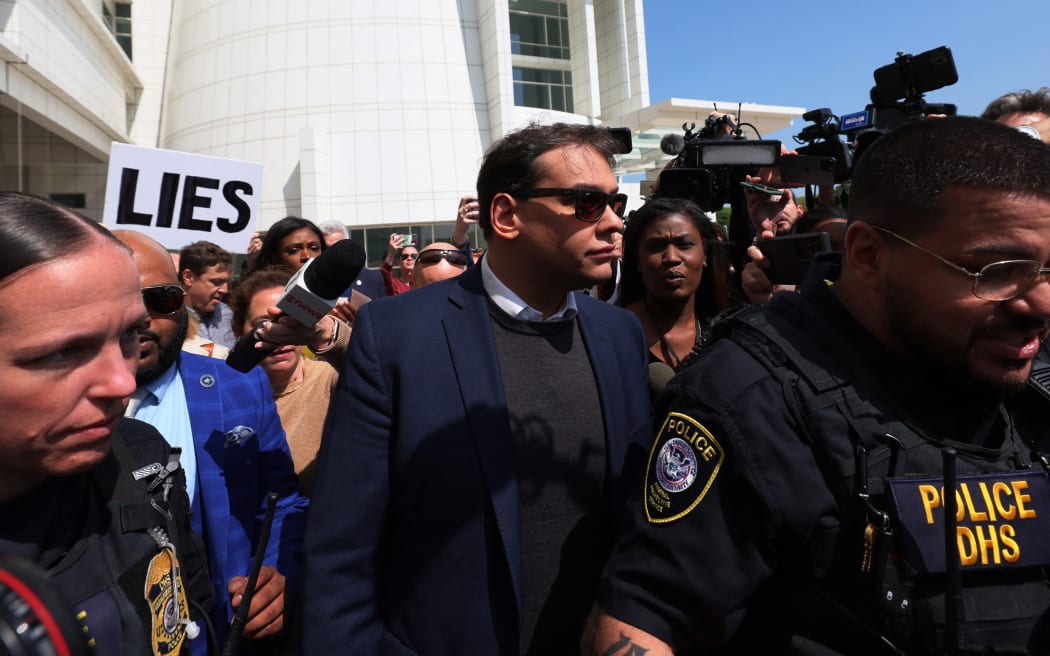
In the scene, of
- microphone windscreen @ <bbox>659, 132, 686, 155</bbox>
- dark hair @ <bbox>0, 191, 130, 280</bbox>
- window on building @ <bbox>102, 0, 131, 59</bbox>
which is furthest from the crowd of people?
window on building @ <bbox>102, 0, 131, 59</bbox>

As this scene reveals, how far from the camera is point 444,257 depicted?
14.0ft

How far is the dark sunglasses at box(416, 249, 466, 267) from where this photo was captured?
13.9 feet

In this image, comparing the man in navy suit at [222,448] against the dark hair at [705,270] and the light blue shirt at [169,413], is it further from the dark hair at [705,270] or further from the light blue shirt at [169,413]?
the dark hair at [705,270]

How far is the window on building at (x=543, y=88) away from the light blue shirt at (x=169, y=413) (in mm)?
25721

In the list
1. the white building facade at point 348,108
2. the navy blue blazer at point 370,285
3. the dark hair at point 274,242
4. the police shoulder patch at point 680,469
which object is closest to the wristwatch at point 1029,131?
the police shoulder patch at point 680,469

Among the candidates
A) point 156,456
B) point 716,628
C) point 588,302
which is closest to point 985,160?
point 716,628

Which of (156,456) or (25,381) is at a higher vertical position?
(25,381)

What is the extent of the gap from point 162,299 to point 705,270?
270 cm

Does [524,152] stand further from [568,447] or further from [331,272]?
[568,447]

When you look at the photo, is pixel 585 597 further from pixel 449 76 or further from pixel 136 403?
pixel 449 76

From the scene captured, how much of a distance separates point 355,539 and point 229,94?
2687 cm

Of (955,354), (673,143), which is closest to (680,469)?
(955,354)

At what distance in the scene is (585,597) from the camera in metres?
1.97

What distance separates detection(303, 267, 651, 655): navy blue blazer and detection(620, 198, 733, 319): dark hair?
1929mm
